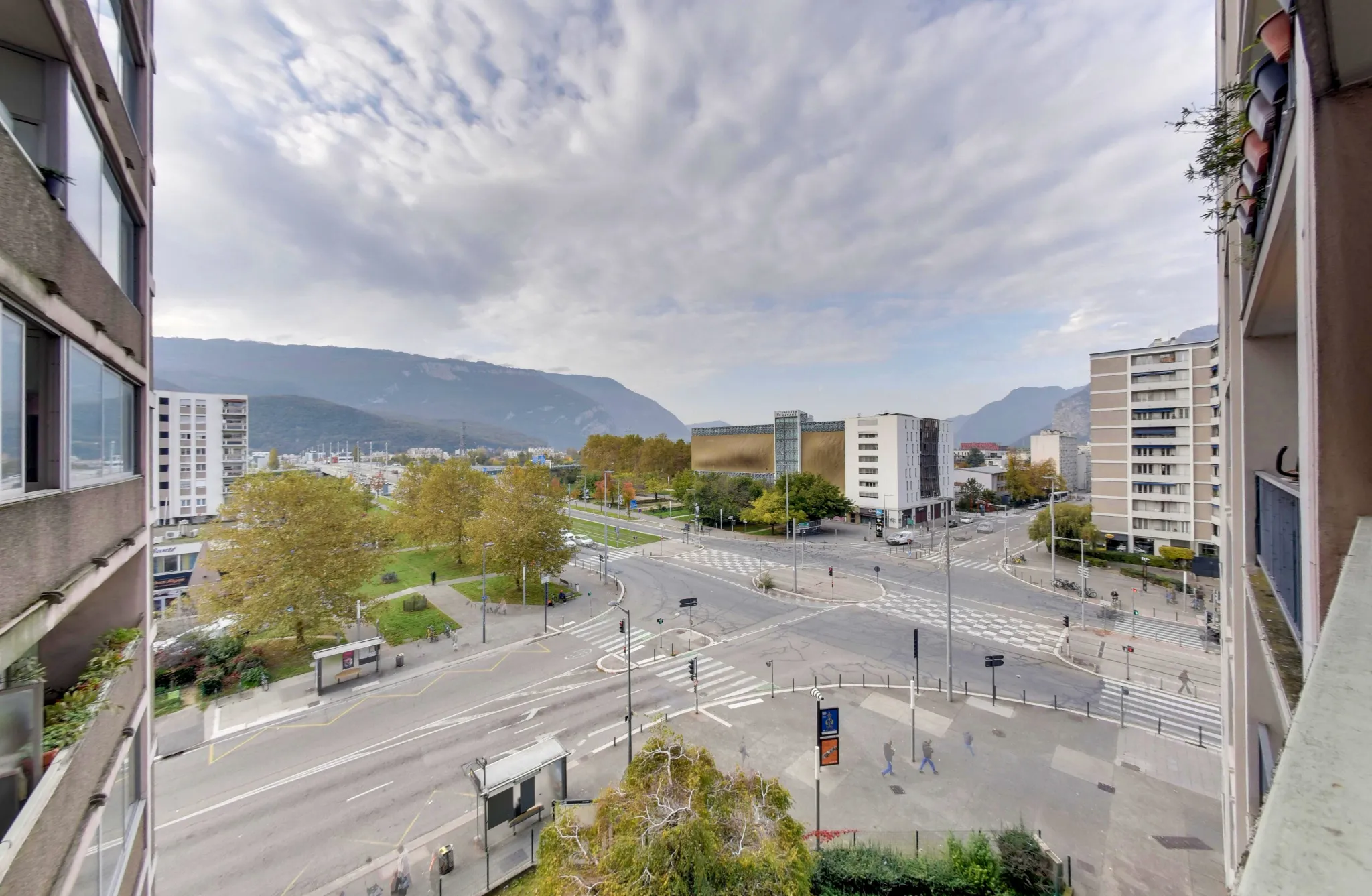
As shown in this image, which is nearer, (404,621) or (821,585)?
(404,621)

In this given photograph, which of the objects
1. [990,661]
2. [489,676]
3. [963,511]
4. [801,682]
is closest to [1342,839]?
[990,661]

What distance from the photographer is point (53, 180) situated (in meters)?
5.30

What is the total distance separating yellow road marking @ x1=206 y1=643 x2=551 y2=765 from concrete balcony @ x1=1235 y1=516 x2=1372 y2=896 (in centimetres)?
2288

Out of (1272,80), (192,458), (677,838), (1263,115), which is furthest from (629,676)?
(192,458)

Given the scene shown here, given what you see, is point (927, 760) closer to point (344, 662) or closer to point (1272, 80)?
point (1272, 80)

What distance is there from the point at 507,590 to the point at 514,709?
607 inches

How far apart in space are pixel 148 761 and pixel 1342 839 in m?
13.7

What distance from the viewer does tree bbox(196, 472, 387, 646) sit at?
821 inches

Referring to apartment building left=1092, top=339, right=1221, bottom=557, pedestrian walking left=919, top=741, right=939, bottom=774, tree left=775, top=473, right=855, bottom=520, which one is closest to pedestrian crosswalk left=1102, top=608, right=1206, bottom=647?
apartment building left=1092, top=339, right=1221, bottom=557

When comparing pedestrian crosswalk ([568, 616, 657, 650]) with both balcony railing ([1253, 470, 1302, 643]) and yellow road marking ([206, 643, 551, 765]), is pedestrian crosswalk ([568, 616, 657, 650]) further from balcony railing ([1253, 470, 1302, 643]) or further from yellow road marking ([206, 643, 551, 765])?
balcony railing ([1253, 470, 1302, 643])

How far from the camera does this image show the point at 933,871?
10.9 meters

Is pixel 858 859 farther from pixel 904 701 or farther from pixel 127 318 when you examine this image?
pixel 127 318

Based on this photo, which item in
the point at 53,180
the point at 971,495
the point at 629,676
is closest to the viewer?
the point at 53,180

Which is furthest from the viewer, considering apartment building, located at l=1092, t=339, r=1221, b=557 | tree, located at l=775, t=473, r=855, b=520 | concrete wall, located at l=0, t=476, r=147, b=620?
tree, located at l=775, t=473, r=855, b=520
